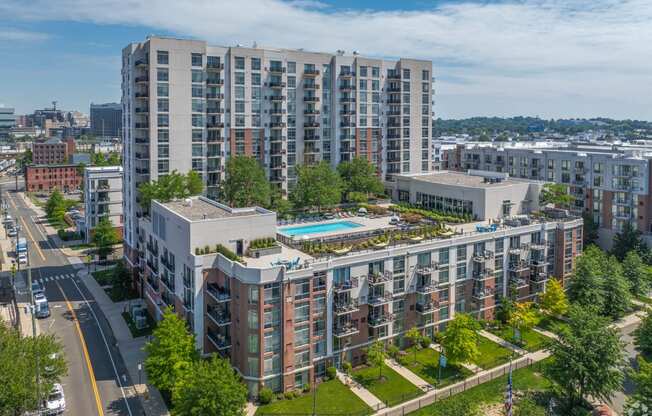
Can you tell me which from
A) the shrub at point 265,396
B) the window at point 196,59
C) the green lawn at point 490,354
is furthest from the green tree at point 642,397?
the window at point 196,59

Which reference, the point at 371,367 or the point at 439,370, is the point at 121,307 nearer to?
the point at 371,367

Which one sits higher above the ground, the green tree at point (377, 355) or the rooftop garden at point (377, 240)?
the rooftop garden at point (377, 240)

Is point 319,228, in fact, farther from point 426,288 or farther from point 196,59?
point 196,59

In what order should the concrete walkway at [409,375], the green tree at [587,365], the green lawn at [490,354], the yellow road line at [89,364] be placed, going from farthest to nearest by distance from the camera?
the green lawn at [490,354] < the concrete walkway at [409,375] < the yellow road line at [89,364] < the green tree at [587,365]

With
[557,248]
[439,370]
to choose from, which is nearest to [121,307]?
[439,370]

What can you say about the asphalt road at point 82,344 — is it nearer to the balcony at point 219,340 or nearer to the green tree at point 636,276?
the balcony at point 219,340

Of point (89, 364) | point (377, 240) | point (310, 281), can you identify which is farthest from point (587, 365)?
point (89, 364)
